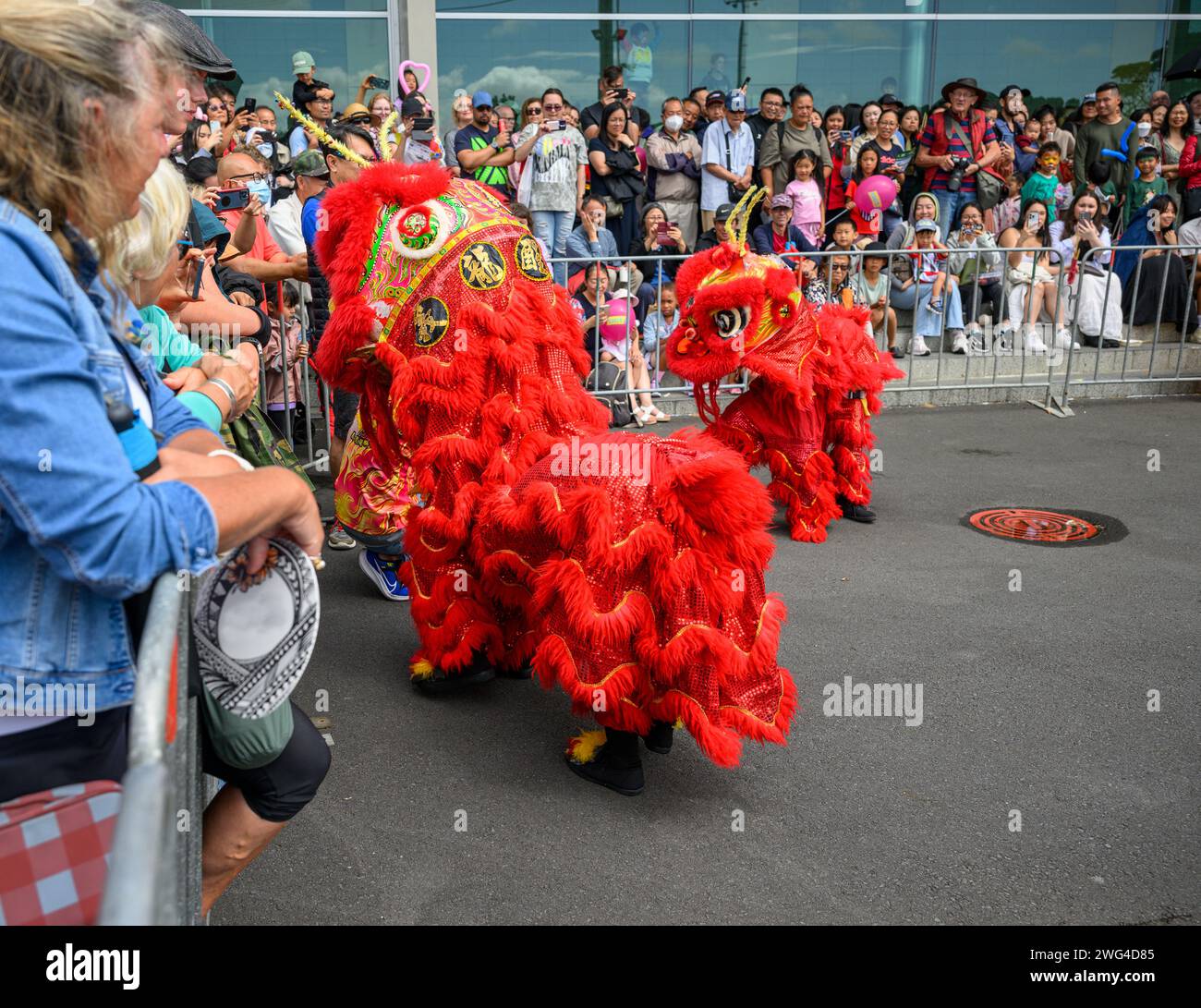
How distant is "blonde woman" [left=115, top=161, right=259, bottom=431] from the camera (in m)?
1.97

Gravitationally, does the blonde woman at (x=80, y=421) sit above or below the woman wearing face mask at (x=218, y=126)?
below

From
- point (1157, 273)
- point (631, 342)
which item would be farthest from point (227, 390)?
point (1157, 273)

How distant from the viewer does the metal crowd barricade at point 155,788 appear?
102 centimetres

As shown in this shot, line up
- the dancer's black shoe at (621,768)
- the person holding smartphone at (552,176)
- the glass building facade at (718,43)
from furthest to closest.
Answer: the glass building facade at (718,43)
the person holding smartphone at (552,176)
the dancer's black shoe at (621,768)

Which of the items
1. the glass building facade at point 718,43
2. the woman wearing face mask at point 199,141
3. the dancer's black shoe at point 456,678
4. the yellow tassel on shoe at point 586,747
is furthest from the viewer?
the glass building facade at point 718,43

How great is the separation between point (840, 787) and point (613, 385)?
226 inches

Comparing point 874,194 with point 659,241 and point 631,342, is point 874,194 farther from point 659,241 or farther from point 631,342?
point 631,342

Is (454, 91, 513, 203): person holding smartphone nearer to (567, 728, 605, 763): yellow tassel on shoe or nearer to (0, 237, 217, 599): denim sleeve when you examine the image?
(567, 728, 605, 763): yellow tassel on shoe

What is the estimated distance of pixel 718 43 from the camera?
45.4 feet

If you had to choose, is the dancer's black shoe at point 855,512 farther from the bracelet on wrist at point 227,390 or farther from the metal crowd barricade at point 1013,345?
the bracelet on wrist at point 227,390

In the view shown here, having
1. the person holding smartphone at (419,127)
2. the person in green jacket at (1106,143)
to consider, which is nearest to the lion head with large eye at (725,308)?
the person holding smartphone at (419,127)

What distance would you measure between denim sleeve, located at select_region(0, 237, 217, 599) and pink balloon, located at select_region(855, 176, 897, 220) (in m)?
10.0

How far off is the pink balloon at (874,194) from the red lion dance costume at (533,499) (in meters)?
7.43
